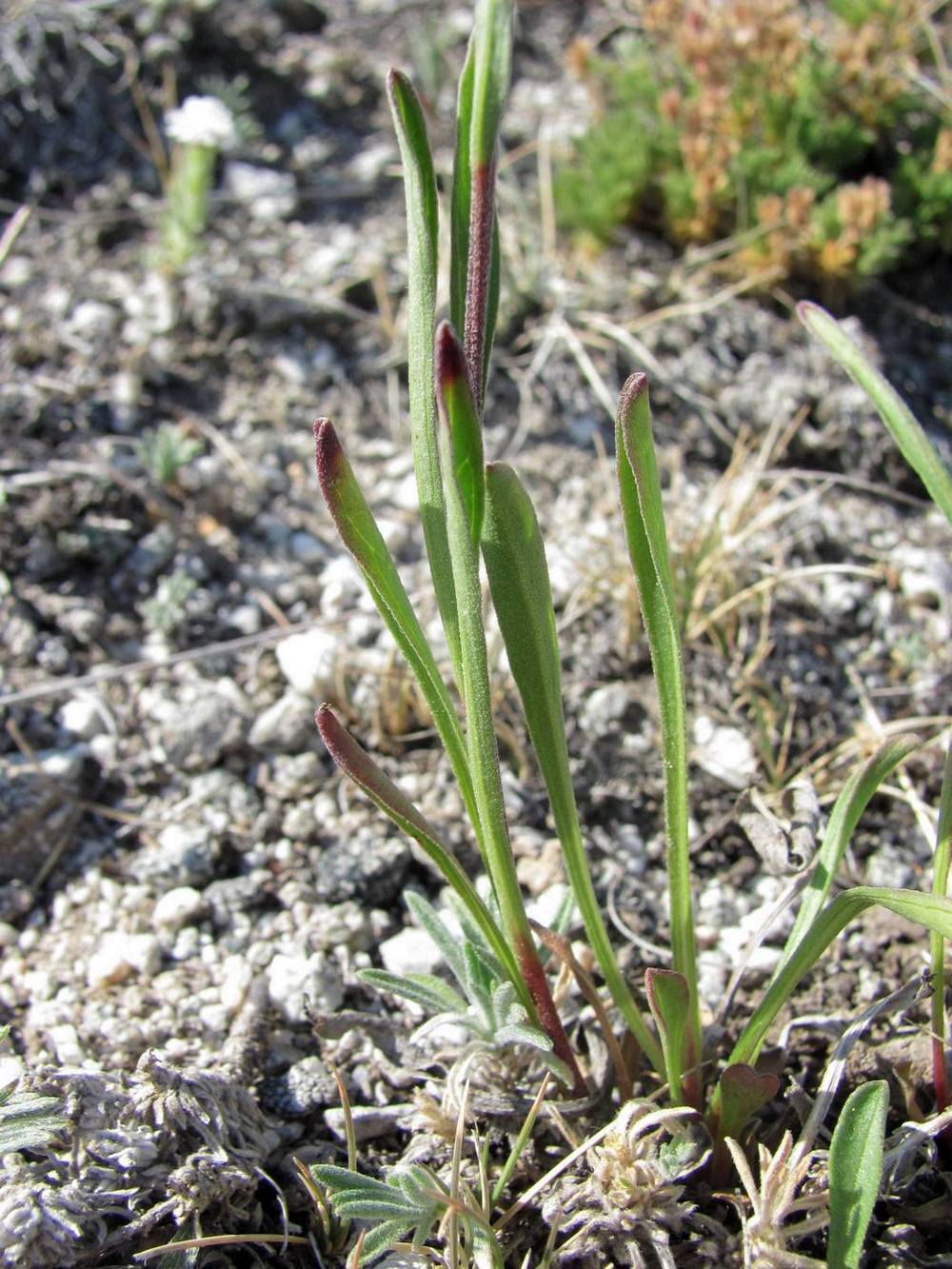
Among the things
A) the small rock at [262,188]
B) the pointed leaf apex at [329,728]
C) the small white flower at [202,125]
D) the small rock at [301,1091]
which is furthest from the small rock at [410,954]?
the small rock at [262,188]

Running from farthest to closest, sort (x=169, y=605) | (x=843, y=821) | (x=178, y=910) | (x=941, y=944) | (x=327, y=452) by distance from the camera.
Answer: (x=169, y=605) < (x=178, y=910) < (x=843, y=821) < (x=941, y=944) < (x=327, y=452)

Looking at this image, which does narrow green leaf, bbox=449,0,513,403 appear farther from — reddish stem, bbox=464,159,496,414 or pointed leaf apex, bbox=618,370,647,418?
pointed leaf apex, bbox=618,370,647,418

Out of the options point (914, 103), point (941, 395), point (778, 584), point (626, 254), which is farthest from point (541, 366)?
point (914, 103)

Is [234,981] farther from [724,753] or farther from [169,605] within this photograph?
[724,753]

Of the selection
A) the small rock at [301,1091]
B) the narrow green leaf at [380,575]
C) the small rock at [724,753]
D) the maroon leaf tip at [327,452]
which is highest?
the maroon leaf tip at [327,452]

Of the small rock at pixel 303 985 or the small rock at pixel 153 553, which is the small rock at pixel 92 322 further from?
the small rock at pixel 303 985

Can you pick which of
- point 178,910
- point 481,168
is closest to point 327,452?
point 481,168

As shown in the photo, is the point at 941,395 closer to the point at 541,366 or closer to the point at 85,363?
the point at 541,366
